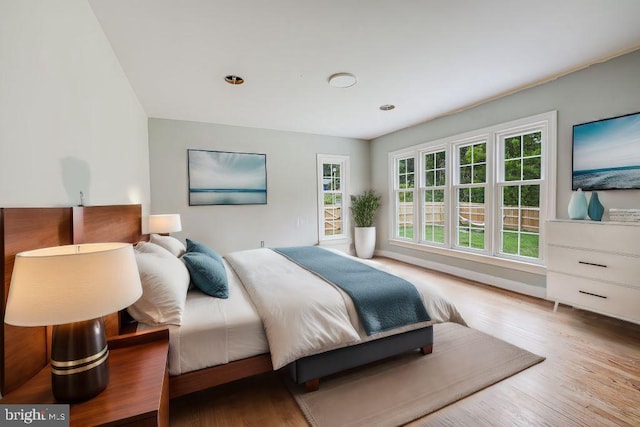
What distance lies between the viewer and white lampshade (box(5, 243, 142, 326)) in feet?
2.64

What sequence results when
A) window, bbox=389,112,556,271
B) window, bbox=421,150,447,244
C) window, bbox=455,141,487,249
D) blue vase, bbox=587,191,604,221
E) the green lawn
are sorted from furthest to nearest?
window, bbox=421,150,447,244, window, bbox=455,141,487,249, the green lawn, window, bbox=389,112,556,271, blue vase, bbox=587,191,604,221

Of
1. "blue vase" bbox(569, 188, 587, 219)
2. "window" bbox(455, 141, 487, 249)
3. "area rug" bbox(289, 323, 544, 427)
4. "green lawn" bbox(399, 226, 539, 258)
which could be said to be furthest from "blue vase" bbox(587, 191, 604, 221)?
"area rug" bbox(289, 323, 544, 427)

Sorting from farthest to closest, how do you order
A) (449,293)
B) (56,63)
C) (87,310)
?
(449,293)
(56,63)
(87,310)

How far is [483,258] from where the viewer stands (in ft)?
12.9

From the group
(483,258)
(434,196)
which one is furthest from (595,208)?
(434,196)

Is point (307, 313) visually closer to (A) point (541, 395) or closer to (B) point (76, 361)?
(B) point (76, 361)

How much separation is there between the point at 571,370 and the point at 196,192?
15.8ft

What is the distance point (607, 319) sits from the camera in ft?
9.10

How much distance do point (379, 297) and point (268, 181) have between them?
3544mm

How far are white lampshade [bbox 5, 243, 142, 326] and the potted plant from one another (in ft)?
16.4

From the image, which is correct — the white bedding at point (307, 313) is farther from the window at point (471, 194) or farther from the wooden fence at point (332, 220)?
the wooden fence at point (332, 220)

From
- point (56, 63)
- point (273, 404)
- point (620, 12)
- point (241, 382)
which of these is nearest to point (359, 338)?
point (273, 404)

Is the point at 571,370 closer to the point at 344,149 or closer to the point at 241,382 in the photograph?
the point at 241,382

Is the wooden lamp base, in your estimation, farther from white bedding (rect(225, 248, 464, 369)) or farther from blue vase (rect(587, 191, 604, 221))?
blue vase (rect(587, 191, 604, 221))
